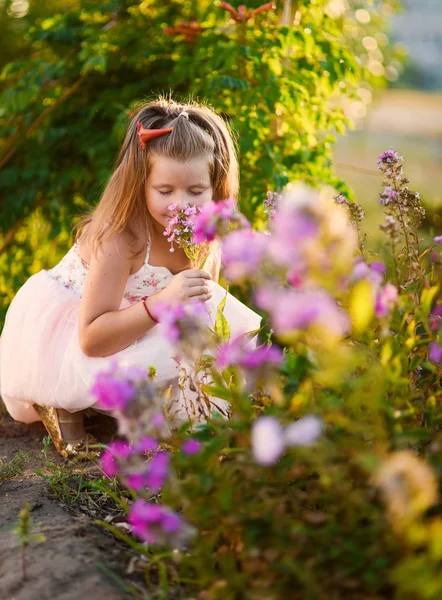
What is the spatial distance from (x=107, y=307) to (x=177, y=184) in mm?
457

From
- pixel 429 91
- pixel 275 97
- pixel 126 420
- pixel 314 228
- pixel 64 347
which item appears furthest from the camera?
pixel 429 91

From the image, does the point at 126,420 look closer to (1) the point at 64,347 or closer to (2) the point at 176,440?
(2) the point at 176,440

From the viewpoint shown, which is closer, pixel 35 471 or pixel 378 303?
pixel 378 303

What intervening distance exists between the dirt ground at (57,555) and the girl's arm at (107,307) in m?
0.49

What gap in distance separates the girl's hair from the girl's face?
3cm

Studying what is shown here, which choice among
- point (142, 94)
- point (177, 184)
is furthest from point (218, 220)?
point (142, 94)

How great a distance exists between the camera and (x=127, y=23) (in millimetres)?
3254

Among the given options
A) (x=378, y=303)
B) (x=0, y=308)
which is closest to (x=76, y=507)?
(x=378, y=303)

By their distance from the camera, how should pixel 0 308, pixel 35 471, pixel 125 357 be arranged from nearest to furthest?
pixel 35 471, pixel 125 357, pixel 0 308

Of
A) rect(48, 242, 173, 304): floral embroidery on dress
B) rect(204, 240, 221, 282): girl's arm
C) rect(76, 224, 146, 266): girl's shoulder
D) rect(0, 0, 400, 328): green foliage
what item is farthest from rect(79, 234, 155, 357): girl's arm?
rect(0, 0, 400, 328): green foliage

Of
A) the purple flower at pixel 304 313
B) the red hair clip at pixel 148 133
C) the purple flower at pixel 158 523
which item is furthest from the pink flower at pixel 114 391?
the red hair clip at pixel 148 133

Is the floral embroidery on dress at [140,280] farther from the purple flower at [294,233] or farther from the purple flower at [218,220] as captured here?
the purple flower at [294,233]

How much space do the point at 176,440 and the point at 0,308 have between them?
6.60ft

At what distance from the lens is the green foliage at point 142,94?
2.78 meters
